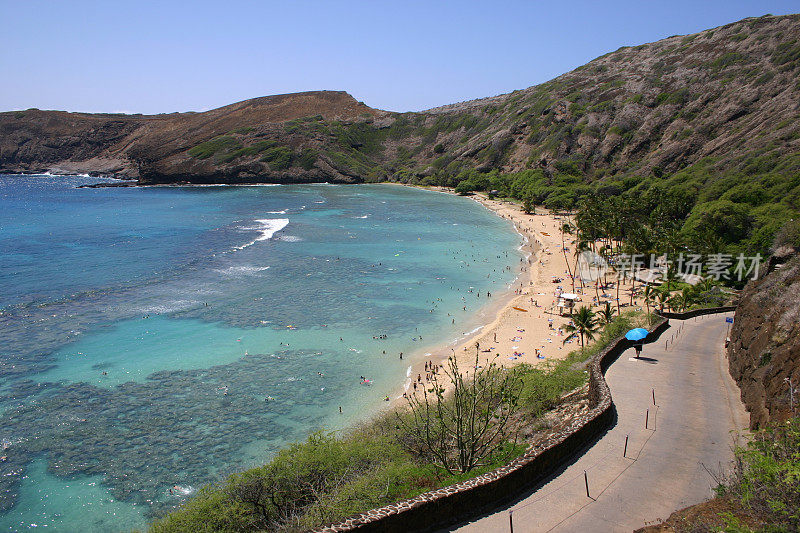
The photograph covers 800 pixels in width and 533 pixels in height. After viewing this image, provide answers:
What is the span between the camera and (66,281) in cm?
4797

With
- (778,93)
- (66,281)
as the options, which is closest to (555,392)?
(66,281)

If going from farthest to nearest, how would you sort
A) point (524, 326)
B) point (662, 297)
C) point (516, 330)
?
point (524, 326), point (516, 330), point (662, 297)

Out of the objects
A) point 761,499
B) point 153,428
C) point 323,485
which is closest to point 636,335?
point 761,499

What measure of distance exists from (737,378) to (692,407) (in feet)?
13.4

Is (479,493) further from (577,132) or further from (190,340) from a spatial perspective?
(577,132)

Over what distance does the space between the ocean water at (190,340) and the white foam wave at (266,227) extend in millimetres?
784

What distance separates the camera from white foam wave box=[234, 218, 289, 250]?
70.4m

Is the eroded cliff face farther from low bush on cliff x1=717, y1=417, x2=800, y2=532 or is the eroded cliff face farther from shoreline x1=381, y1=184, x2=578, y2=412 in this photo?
shoreline x1=381, y1=184, x2=578, y2=412

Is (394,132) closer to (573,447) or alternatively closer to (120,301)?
(120,301)

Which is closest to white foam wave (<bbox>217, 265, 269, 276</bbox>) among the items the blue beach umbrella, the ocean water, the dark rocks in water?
the ocean water

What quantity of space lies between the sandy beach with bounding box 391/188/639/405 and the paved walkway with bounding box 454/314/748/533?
7.22m

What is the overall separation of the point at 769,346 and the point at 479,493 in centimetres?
1300

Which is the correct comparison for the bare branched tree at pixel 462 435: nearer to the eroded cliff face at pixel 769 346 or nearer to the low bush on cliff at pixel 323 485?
the low bush on cliff at pixel 323 485

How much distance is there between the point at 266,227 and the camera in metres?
81.2
